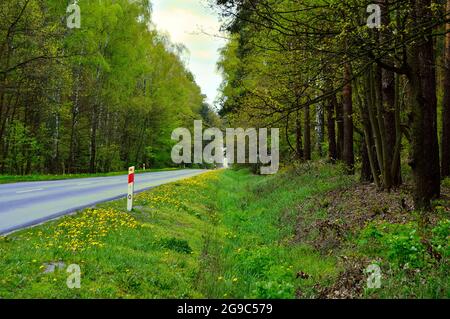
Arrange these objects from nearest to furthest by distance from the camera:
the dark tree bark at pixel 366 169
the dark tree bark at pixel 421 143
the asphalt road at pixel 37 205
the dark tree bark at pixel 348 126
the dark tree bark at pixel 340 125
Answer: the dark tree bark at pixel 421 143 → the asphalt road at pixel 37 205 → the dark tree bark at pixel 366 169 → the dark tree bark at pixel 348 126 → the dark tree bark at pixel 340 125

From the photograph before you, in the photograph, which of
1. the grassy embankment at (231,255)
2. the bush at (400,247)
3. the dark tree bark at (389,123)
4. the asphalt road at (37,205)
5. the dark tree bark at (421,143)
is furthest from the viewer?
the dark tree bark at (389,123)

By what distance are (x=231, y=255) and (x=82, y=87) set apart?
2862 cm

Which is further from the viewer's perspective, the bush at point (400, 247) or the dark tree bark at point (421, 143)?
the dark tree bark at point (421, 143)

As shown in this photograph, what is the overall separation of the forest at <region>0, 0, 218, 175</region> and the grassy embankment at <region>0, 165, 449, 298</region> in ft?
17.8

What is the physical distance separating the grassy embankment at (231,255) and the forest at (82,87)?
17.8 ft

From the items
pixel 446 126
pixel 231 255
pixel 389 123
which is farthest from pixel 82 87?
pixel 231 255

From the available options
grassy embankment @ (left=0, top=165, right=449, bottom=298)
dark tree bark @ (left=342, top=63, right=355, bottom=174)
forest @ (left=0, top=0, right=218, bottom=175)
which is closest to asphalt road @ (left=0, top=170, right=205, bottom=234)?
grassy embankment @ (left=0, top=165, right=449, bottom=298)

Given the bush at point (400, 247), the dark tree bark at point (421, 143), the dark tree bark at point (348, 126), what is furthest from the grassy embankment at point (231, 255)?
the dark tree bark at point (348, 126)

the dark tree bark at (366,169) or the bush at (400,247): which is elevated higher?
the dark tree bark at (366,169)

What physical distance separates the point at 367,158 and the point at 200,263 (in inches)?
342

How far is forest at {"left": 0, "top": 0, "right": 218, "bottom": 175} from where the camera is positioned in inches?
846

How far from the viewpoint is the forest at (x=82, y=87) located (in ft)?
70.5

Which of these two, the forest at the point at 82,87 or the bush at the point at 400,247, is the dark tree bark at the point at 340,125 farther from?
the bush at the point at 400,247
